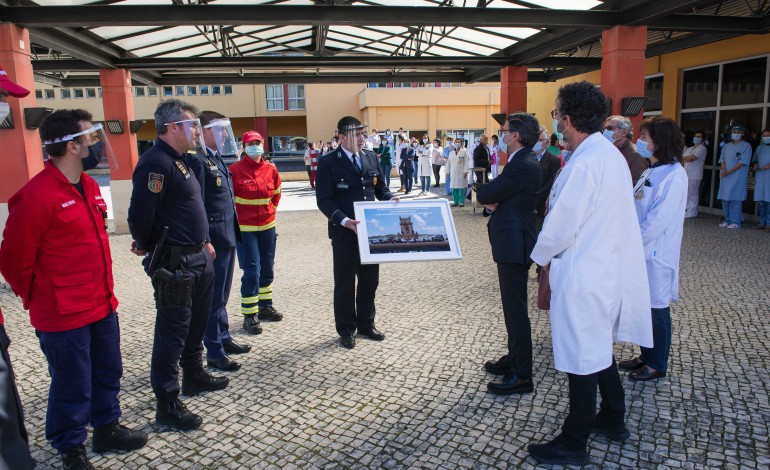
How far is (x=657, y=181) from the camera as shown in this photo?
3980 mm

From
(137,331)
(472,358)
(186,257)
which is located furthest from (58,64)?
(472,358)

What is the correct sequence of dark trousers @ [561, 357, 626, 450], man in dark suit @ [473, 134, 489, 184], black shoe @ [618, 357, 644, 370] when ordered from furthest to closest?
man in dark suit @ [473, 134, 489, 184]
black shoe @ [618, 357, 644, 370]
dark trousers @ [561, 357, 626, 450]

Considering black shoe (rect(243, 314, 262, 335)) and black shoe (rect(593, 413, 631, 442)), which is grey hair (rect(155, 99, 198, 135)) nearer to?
black shoe (rect(243, 314, 262, 335))

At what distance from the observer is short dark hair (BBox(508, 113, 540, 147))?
3932mm

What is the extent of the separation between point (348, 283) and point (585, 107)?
2.73m

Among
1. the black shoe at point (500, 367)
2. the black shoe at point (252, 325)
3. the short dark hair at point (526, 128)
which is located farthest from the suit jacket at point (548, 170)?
the black shoe at point (252, 325)

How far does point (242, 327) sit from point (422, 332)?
1900 millimetres

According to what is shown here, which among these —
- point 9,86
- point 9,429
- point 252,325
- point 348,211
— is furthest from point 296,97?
point 9,429

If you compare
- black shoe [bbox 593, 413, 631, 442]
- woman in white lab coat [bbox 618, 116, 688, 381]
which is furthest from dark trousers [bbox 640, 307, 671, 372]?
black shoe [bbox 593, 413, 631, 442]

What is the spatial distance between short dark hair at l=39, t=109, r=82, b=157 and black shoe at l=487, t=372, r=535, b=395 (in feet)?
10.6

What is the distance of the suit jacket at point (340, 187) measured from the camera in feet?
15.9

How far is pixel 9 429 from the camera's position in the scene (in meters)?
1.75

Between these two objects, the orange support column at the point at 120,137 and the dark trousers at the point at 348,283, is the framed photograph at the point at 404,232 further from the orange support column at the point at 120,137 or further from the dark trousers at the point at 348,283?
the orange support column at the point at 120,137

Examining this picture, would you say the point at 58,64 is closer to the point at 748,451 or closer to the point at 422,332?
the point at 422,332
